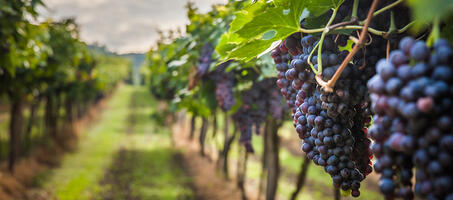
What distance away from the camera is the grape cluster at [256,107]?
338cm

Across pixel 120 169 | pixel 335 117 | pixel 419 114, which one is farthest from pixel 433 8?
pixel 120 169

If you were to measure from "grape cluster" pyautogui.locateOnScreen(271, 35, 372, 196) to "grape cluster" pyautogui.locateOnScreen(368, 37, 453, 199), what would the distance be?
0.88 ft

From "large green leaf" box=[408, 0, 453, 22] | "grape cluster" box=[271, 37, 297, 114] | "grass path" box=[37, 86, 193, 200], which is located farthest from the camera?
"grass path" box=[37, 86, 193, 200]

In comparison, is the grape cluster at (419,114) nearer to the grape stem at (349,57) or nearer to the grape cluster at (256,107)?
the grape stem at (349,57)

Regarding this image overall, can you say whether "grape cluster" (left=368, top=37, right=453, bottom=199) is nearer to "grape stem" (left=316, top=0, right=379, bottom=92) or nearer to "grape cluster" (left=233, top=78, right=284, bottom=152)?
"grape stem" (left=316, top=0, right=379, bottom=92)

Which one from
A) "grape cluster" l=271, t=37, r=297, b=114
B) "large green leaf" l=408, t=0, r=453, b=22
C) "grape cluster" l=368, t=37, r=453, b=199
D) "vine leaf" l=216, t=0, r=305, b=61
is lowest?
"grape cluster" l=368, t=37, r=453, b=199

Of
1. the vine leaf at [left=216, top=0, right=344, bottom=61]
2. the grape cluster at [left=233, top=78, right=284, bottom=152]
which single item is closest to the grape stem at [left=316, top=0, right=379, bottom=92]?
the vine leaf at [left=216, top=0, right=344, bottom=61]

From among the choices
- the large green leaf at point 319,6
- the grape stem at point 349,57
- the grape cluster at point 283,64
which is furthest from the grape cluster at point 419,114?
the grape cluster at point 283,64

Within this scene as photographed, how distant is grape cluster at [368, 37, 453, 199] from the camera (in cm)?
61

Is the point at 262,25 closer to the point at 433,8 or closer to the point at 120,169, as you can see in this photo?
the point at 433,8

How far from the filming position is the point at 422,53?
623mm

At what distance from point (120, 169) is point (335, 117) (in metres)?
12.5

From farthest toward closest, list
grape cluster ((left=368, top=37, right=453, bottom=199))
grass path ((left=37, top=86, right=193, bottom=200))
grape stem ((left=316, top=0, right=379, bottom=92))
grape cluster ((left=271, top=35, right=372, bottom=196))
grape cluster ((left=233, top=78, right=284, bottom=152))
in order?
grass path ((left=37, top=86, right=193, bottom=200))
grape cluster ((left=233, top=78, right=284, bottom=152))
grape cluster ((left=271, top=35, right=372, bottom=196))
grape stem ((left=316, top=0, right=379, bottom=92))
grape cluster ((left=368, top=37, right=453, bottom=199))

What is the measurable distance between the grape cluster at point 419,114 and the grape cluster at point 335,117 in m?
0.27
